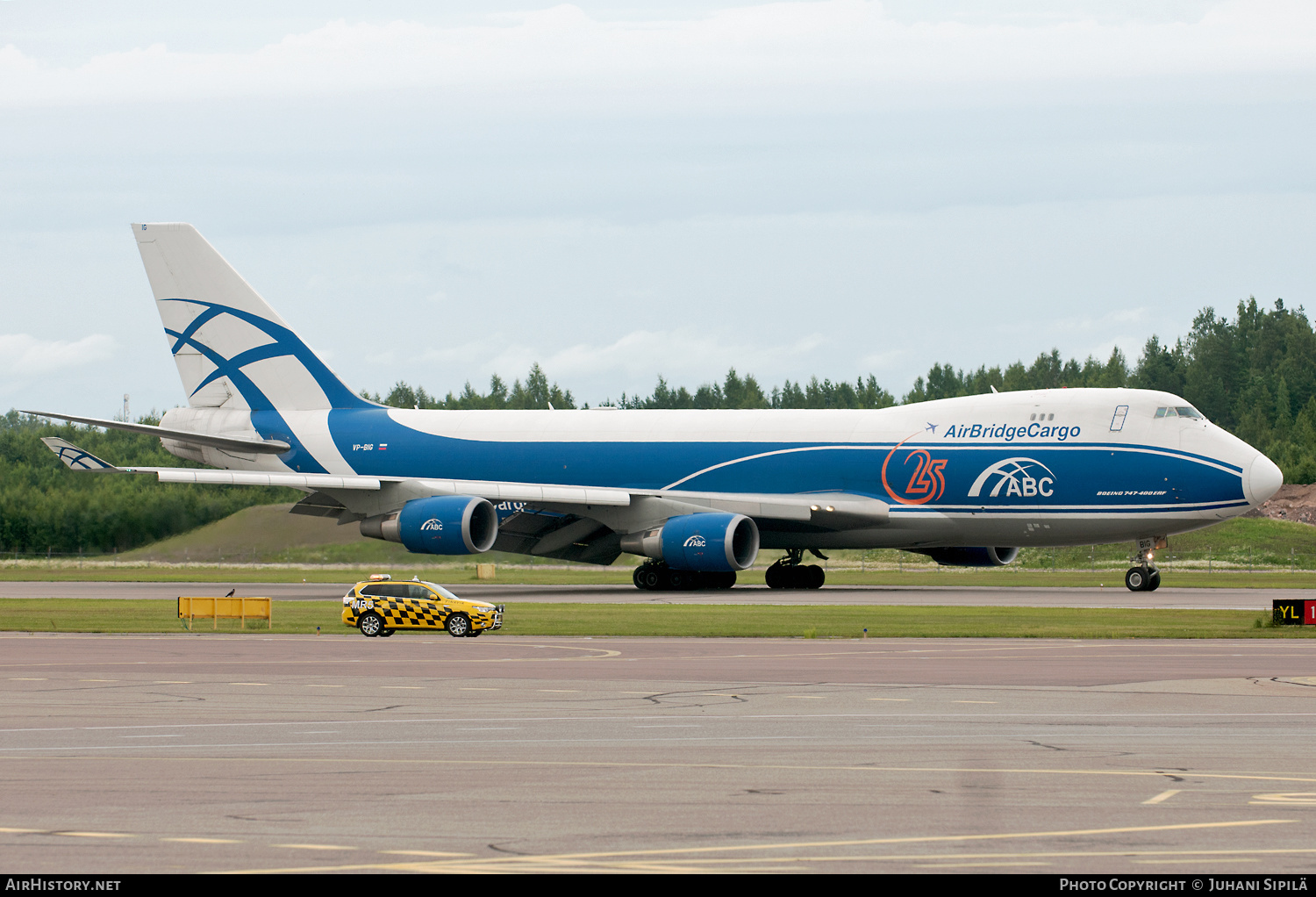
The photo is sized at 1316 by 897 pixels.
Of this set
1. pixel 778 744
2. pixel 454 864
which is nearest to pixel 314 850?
pixel 454 864

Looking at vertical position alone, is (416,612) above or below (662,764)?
below

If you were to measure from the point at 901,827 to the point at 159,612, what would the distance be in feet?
113

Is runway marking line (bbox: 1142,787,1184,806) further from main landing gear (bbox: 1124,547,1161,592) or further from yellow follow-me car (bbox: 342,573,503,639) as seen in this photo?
main landing gear (bbox: 1124,547,1161,592)

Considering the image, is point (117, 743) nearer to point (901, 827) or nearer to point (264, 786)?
point (264, 786)

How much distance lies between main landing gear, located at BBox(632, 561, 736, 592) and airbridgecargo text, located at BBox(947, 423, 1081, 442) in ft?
30.7

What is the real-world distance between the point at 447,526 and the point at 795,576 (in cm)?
1335

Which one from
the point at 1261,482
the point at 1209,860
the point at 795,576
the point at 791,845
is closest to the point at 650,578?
the point at 795,576

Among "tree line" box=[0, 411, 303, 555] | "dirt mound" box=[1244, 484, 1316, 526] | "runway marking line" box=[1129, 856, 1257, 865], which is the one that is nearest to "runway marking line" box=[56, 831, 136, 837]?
"runway marking line" box=[1129, 856, 1257, 865]

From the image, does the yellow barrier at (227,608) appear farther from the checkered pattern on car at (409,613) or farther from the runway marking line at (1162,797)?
the runway marking line at (1162,797)

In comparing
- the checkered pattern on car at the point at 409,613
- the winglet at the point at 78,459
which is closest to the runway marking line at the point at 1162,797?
the checkered pattern on car at the point at 409,613

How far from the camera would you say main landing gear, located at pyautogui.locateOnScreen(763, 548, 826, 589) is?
57.5 m

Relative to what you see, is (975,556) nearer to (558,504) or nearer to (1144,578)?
(1144,578)
